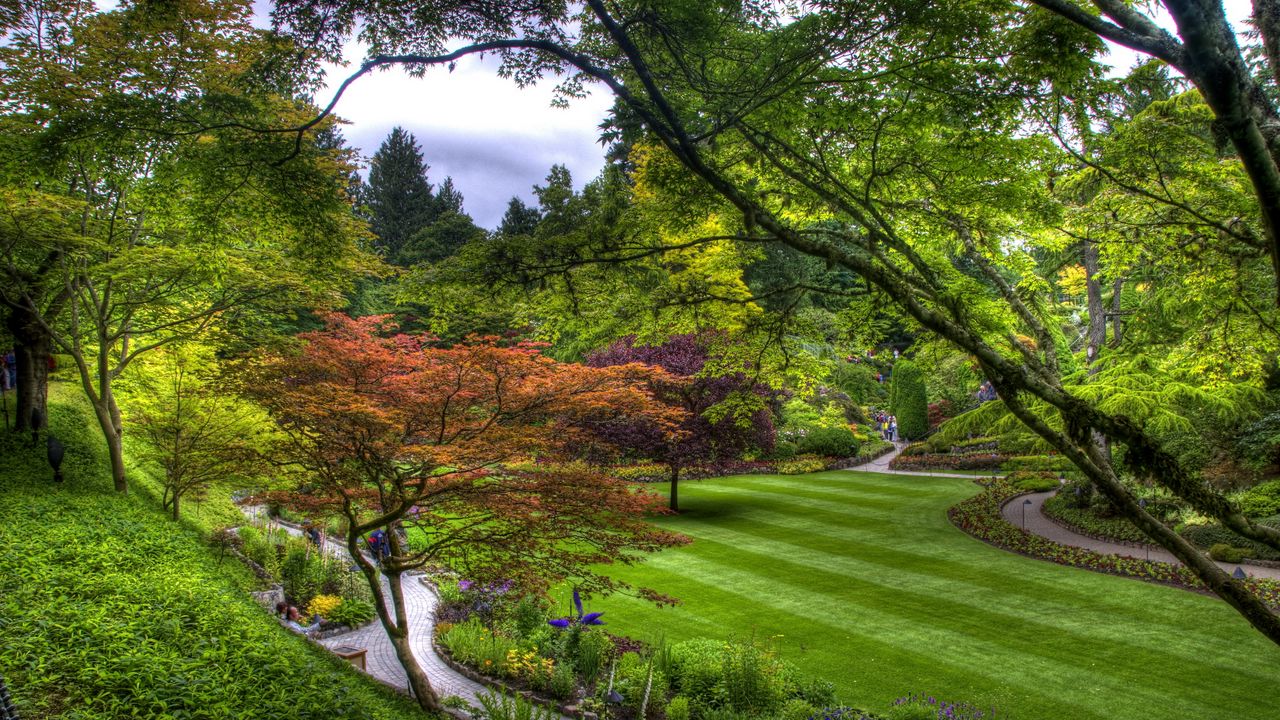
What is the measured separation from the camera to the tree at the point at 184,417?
38.9 feet

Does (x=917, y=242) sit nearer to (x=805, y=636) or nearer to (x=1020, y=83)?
(x=1020, y=83)

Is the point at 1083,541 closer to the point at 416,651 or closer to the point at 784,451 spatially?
the point at 784,451

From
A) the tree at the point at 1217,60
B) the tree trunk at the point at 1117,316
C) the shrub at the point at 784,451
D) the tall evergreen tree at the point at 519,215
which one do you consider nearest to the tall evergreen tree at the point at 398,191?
the tall evergreen tree at the point at 519,215

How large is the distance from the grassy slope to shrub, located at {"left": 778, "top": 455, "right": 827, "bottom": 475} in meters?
20.6

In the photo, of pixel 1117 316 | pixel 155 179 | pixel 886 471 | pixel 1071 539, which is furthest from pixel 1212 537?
pixel 155 179

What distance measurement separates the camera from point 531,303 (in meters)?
6.50

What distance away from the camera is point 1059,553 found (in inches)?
528

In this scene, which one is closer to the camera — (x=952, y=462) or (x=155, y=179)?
(x=155, y=179)

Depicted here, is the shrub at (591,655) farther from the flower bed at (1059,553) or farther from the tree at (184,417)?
the flower bed at (1059,553)

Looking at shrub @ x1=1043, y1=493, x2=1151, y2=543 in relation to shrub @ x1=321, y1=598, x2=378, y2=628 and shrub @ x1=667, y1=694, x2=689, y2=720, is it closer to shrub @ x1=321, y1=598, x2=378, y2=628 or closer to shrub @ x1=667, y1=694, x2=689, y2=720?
shrub @ x1=667, y1=694, x2=689, y2=720

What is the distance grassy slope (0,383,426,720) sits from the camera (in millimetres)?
4746

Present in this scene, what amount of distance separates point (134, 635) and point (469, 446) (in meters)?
3.22

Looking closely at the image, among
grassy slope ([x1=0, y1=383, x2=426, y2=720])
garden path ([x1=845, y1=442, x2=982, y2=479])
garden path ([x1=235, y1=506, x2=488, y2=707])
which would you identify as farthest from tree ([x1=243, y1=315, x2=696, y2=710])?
garden path ([x1=845, y1=442, x2=982, y2=479])

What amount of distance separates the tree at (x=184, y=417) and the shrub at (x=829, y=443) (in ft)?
74.2
